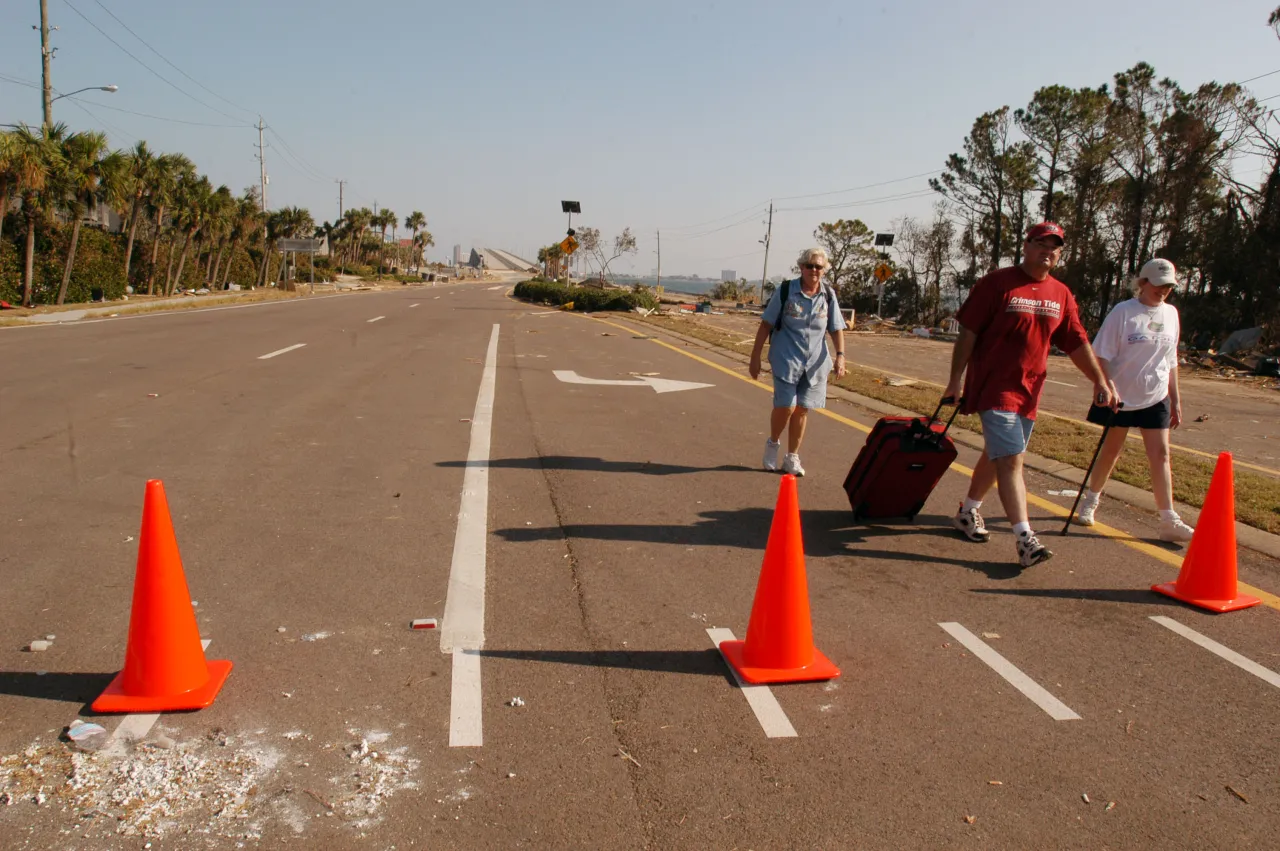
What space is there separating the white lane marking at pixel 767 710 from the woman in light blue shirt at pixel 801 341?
141 inches

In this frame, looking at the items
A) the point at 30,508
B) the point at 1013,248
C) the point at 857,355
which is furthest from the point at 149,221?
the point at 30,508

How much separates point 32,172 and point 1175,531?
30.8m

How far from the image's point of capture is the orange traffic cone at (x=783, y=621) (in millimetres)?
3777

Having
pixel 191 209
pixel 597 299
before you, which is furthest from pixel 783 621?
pixel 191 209

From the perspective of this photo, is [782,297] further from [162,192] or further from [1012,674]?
[162,192]

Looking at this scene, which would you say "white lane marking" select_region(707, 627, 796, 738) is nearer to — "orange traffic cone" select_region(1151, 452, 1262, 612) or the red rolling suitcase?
the red rolling suitcase

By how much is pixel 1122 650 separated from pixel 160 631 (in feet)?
13.0

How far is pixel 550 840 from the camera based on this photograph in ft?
8.80

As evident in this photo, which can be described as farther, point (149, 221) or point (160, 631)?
point (149, 221)

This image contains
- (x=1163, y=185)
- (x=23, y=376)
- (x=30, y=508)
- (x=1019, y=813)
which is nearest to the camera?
(x=1019, y=813)

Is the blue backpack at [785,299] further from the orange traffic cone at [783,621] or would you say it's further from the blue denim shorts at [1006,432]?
the orange traffic cone at [783,621]

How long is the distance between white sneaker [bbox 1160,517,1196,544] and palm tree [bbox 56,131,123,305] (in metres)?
32.2

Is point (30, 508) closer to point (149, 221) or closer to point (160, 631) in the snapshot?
point (160, 631)

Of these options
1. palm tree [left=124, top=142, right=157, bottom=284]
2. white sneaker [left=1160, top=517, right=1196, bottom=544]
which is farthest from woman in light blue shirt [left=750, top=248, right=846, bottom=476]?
palm tree [left=124, top=142, right=157, bottom=284]
